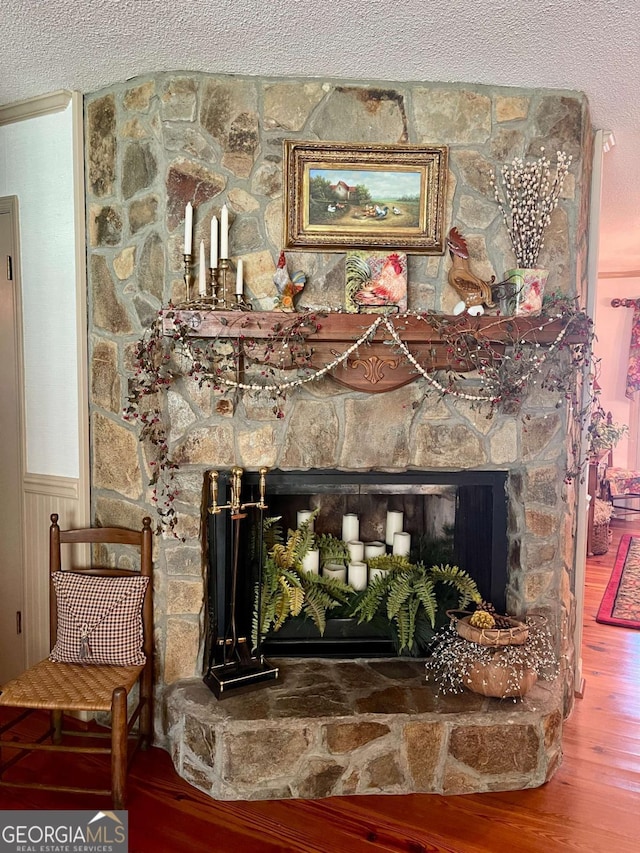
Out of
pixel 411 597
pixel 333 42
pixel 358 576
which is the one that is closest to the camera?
pixel 333 42

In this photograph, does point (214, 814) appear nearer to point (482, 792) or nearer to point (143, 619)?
point (143, 619)

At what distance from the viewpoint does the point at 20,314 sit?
8.52 feet

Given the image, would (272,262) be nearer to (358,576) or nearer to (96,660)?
(358,576)

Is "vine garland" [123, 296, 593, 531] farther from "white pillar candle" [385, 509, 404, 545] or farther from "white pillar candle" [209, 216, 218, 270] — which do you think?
"white pillar candle" [385, 509, 404, 545]

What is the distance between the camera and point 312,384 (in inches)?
89.4

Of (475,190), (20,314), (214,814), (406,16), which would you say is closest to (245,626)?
(214,814)

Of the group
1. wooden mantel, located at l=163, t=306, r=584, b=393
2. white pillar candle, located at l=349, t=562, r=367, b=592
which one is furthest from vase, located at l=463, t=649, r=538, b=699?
wooden mantel, located at l=163, t=306, r=584, b=393

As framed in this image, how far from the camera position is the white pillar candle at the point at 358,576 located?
263cm

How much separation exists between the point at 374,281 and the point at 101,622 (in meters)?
1.55

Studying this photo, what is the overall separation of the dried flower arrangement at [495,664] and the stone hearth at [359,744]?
6 centimetres

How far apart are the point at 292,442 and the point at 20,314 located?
129cm

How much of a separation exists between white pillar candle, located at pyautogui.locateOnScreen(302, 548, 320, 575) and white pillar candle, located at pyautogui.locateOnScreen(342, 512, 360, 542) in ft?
0.52

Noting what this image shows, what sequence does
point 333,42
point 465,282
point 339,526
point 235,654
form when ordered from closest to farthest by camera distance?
point 333,42
point 465,282
point 235,654
point 339,526

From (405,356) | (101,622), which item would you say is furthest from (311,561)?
(405,356)
